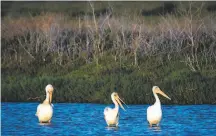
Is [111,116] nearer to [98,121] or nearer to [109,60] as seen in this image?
[98,121]

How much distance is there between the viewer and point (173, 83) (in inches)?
961

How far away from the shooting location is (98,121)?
64.1 feet

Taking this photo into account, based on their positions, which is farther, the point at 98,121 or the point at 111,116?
the point at 98,121

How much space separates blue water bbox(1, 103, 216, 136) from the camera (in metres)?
17.1

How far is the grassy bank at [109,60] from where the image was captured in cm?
2481

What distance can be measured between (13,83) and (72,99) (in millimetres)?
2953

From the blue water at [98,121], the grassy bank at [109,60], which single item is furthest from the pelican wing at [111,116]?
the grassy bank at [109,60]

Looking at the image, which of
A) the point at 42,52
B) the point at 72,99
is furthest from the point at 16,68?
the point at 72,99

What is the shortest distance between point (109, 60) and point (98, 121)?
563 inches

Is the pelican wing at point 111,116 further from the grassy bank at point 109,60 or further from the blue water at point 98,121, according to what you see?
the grassy bank at point 109,60

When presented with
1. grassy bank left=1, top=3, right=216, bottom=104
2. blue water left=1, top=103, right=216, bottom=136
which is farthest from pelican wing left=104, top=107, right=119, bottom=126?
grassy bank left=1, top=3, right=216, bottom=104

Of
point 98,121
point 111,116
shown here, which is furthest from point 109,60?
point 111,116

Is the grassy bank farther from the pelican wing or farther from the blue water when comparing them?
the pelican wing

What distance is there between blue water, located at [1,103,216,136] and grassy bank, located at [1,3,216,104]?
3.11 feet
